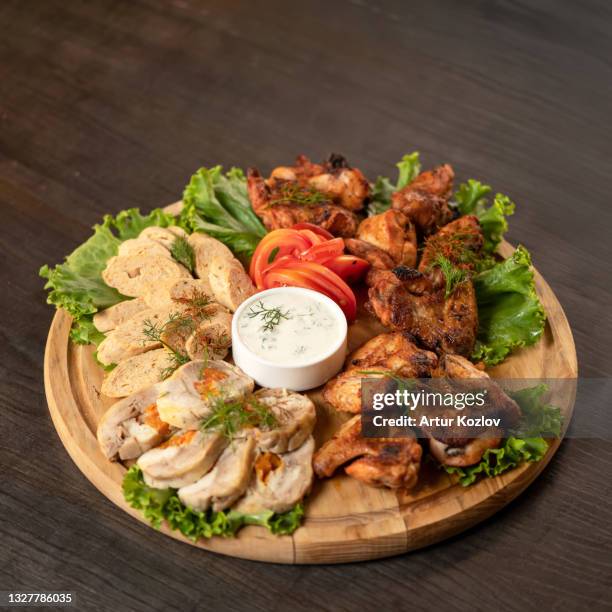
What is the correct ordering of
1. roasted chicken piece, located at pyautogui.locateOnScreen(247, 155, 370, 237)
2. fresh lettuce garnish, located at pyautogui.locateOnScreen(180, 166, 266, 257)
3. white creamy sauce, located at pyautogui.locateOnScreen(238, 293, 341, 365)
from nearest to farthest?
white creamy sauce, located at pyautogui.locateOnScreen(238, 293, 341, 365) → roasted chicken piece, located at pyautogui.locateOnScreen(247, 155, 370, 237) → fresh lettuce garnish, located at pyautogui.locateOnScreen(180, 166, 266, 257)

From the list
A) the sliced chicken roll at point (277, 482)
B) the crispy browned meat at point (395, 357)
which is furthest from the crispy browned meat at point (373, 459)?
the crispy browned meat at point (395, 357)

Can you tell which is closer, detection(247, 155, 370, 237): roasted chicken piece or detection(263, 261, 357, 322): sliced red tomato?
detection(263, 261, 357, 322): sliced red tomato

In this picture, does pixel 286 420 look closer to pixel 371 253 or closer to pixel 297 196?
pixel 371 253

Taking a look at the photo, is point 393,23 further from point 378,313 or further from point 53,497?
point 53,497

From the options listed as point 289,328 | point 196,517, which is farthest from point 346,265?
point 196,517

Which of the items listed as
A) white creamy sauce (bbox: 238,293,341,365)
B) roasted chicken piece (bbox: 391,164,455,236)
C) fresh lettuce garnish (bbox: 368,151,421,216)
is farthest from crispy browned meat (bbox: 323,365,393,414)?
fresh lettuce garnish (bbox: 368,151,421,216)

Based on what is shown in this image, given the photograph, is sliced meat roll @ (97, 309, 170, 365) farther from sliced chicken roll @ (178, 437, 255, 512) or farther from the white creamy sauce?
sliced chicken roll @ (178, 437, 255, 512)
